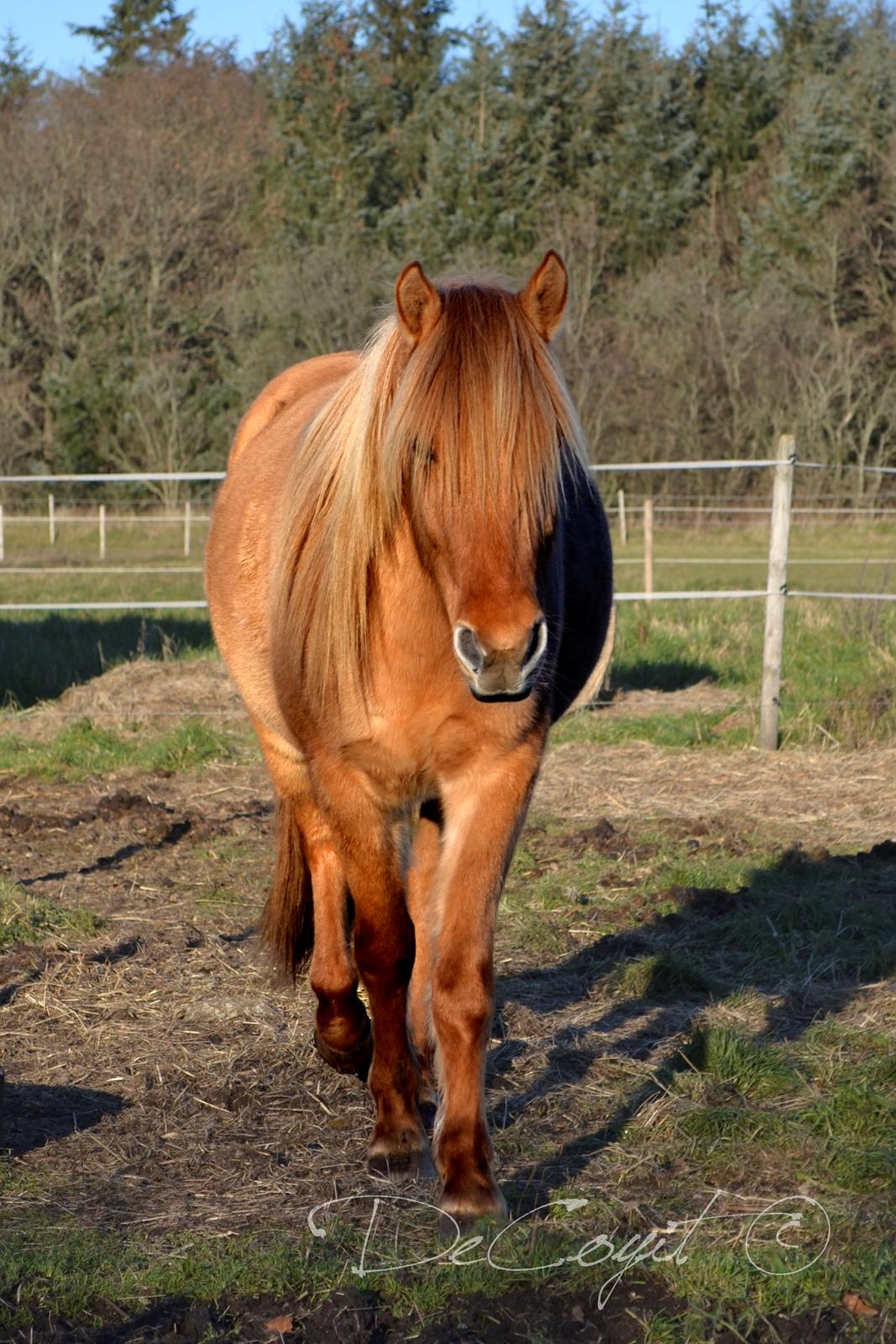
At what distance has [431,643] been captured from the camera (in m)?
2.73

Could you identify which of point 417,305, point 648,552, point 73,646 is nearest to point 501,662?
point 417,305

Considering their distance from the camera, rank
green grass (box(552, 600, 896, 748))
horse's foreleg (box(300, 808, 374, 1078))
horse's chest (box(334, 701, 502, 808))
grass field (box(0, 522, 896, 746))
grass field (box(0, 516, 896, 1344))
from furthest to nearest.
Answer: grass field (box(0, 522, 896, 746)) < green grass (box(552, 600, 896, 748)) < horse's foreleg (box(300, 808, 374, 1078)) < horse's chest (box(334, 701, 502, 808)) < grass field (box(0, 516, 896, 1344))

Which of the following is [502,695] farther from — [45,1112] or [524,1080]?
[45,1112]

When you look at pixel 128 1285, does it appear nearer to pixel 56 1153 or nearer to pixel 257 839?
pixel 56 1153

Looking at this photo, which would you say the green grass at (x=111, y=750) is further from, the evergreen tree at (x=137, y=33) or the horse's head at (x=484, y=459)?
the evergreen tree at (x=137, y=33)

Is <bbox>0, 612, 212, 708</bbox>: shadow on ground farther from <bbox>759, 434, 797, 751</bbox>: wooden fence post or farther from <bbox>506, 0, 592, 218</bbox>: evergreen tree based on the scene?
<bbox>506, 0, 592, 218</bbox>: evergreen tree

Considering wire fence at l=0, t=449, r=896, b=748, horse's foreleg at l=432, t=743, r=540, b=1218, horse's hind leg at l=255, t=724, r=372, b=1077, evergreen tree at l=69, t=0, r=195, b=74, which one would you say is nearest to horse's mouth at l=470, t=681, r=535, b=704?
horse's foreleg at l=432, t=743, r=540, b=1218

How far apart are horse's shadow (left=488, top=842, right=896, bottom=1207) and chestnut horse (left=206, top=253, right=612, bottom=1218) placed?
323 mm

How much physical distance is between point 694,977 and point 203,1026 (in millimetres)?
1446

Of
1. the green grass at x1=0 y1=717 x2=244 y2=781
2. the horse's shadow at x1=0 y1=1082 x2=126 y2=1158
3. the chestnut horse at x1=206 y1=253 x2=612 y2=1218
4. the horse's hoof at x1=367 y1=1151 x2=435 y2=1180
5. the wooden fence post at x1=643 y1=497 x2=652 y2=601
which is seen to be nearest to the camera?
the chestnut horse at x1=206 y1=253 x2=612 y2=1218

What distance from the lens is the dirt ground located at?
2.76m

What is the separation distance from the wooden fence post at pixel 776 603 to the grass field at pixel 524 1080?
475mm

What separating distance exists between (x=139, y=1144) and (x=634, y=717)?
5889 millimetres

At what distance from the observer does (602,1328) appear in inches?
86.8
